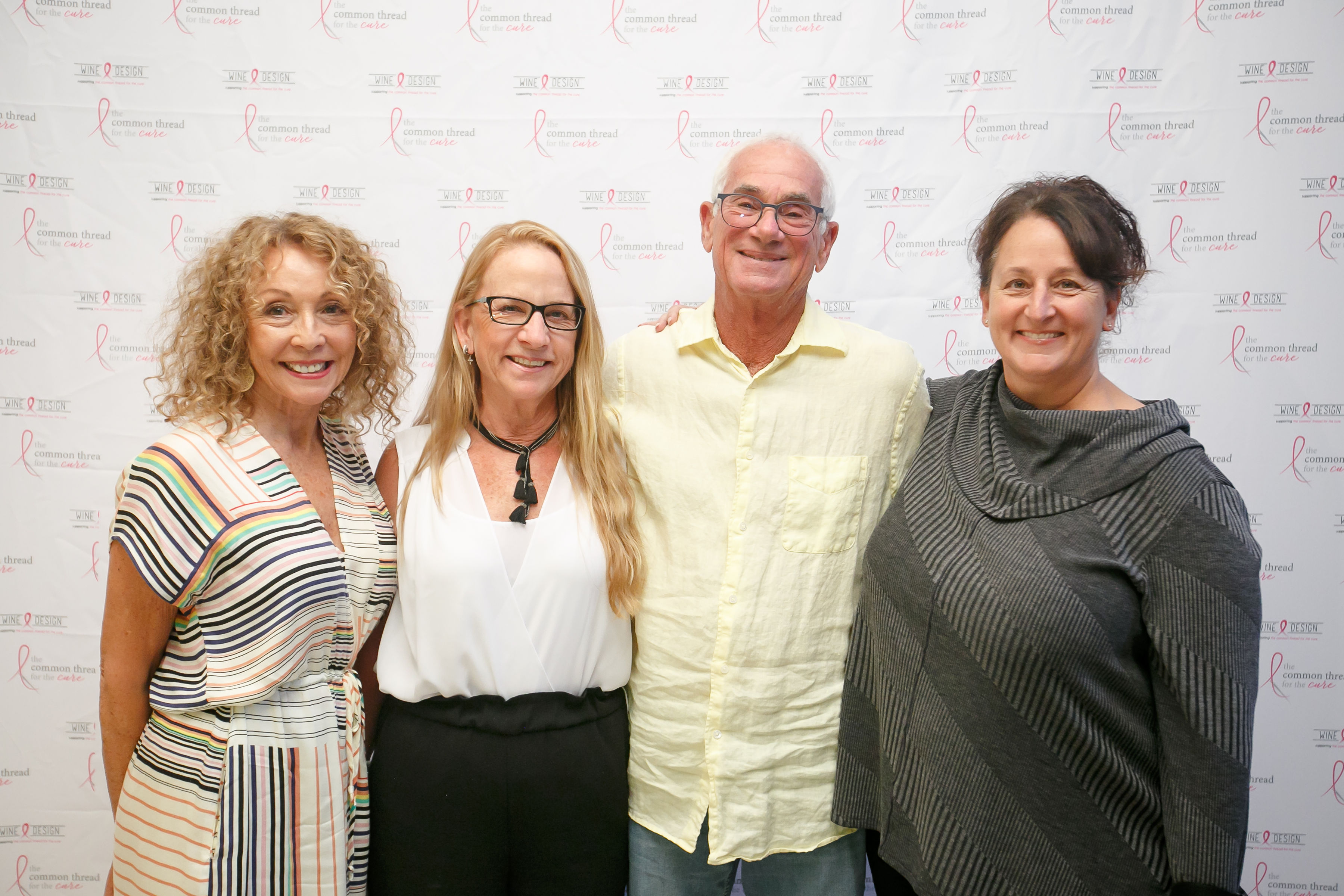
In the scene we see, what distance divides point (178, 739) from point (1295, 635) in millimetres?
2975

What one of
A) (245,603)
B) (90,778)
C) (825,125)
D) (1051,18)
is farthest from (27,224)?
(1051,18)

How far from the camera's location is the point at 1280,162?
7.72 ft

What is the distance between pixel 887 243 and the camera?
7.97ft

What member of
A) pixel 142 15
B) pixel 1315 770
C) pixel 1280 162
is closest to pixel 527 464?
pixel 142 15

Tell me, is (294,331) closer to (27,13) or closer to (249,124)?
(249,124)

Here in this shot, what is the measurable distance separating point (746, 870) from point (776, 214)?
53.5 inches

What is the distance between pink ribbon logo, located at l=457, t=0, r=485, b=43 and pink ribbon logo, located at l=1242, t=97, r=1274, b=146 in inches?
91.3

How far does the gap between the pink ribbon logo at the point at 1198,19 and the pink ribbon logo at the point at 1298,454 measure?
4.08 ft

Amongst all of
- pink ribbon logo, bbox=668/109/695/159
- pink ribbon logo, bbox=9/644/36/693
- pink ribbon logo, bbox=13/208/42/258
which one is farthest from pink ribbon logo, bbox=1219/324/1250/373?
pink ribbon logo, bbox=9/644/36/693

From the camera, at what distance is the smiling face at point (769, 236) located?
1567 millimetres

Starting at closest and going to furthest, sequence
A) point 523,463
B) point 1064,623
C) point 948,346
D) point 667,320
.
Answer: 1. point 1064,623
2. point 523,463
3. point 667,320
4. point 948,346

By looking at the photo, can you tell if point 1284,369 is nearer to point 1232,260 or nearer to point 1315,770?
point 1232,260

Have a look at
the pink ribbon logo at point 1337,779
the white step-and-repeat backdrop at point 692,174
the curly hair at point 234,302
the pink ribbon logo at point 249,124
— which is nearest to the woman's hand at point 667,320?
the curly hair at point 234,302

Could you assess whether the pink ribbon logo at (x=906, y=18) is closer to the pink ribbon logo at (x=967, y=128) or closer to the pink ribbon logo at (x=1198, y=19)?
the pink ribbon logo at (x=967, y=128)
